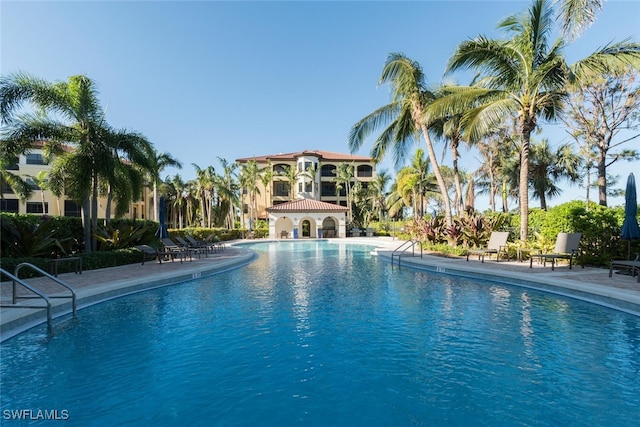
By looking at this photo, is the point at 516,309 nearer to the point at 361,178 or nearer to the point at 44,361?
the point at 44,361

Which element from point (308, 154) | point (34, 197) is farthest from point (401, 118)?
point (34, 197)

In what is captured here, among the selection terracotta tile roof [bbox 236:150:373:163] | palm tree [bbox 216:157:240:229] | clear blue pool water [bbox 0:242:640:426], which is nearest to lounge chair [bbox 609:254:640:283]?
clear blue pool water [bbox 0:242:640:426]

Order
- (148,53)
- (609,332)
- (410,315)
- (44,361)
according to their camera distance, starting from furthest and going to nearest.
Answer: (148,53)
(410,315)
(609,332)
(44,361)

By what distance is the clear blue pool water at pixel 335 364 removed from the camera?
3508 mm

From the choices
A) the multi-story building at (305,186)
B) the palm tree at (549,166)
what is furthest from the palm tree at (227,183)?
the palm tree at (549,166)

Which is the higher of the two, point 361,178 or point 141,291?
point 361,178

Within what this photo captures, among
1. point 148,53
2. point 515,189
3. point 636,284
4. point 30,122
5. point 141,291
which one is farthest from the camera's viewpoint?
point 515,189

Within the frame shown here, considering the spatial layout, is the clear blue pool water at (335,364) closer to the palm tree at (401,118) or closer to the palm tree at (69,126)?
the palm tree at (69,126)

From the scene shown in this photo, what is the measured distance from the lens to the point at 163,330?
241 inches

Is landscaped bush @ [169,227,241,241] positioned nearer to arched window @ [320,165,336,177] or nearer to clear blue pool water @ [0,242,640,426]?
clear blue pool water @ [0,242,640,426]

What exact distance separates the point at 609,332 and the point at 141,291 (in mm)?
11109

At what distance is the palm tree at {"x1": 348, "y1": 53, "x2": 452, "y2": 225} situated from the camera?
18.4 m

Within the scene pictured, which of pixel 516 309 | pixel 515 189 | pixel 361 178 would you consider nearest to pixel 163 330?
pixel 516 309

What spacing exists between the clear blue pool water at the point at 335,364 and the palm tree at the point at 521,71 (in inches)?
312
